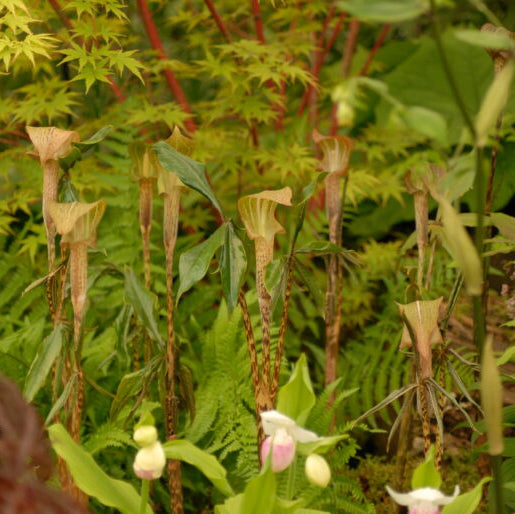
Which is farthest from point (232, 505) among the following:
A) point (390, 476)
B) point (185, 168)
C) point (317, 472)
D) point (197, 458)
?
point (390, 476)

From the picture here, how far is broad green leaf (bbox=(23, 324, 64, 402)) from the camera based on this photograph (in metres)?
0.97

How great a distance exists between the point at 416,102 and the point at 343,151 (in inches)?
59.5

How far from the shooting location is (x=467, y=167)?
650 mm

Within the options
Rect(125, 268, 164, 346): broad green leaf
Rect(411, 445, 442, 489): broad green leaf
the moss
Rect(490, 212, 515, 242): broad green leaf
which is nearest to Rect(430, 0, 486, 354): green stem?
Rect(411, 445, 442, 489): broad green leaf

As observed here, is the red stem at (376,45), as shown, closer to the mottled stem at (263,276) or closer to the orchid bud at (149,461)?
the mottled stem at (263,276)

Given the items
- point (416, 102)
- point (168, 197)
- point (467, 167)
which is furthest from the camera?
point (416, 102)

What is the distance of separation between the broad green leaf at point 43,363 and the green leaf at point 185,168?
10.6 inches

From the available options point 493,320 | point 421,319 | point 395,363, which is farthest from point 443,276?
point 421,319

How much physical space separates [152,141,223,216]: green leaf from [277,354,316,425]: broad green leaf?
10.7 inches

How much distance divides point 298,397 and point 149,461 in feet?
0.59

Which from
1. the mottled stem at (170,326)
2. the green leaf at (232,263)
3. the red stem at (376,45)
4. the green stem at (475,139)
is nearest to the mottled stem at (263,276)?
the green leaf at (232,263)

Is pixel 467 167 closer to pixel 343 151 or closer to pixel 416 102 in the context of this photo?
pixel 343 151

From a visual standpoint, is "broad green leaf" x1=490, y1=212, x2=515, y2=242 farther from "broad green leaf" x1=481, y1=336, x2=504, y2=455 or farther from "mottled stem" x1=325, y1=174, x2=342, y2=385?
"broad green leaf" x1=481, y1=336, x2=504, y2=455

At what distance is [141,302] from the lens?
3.30 ft
